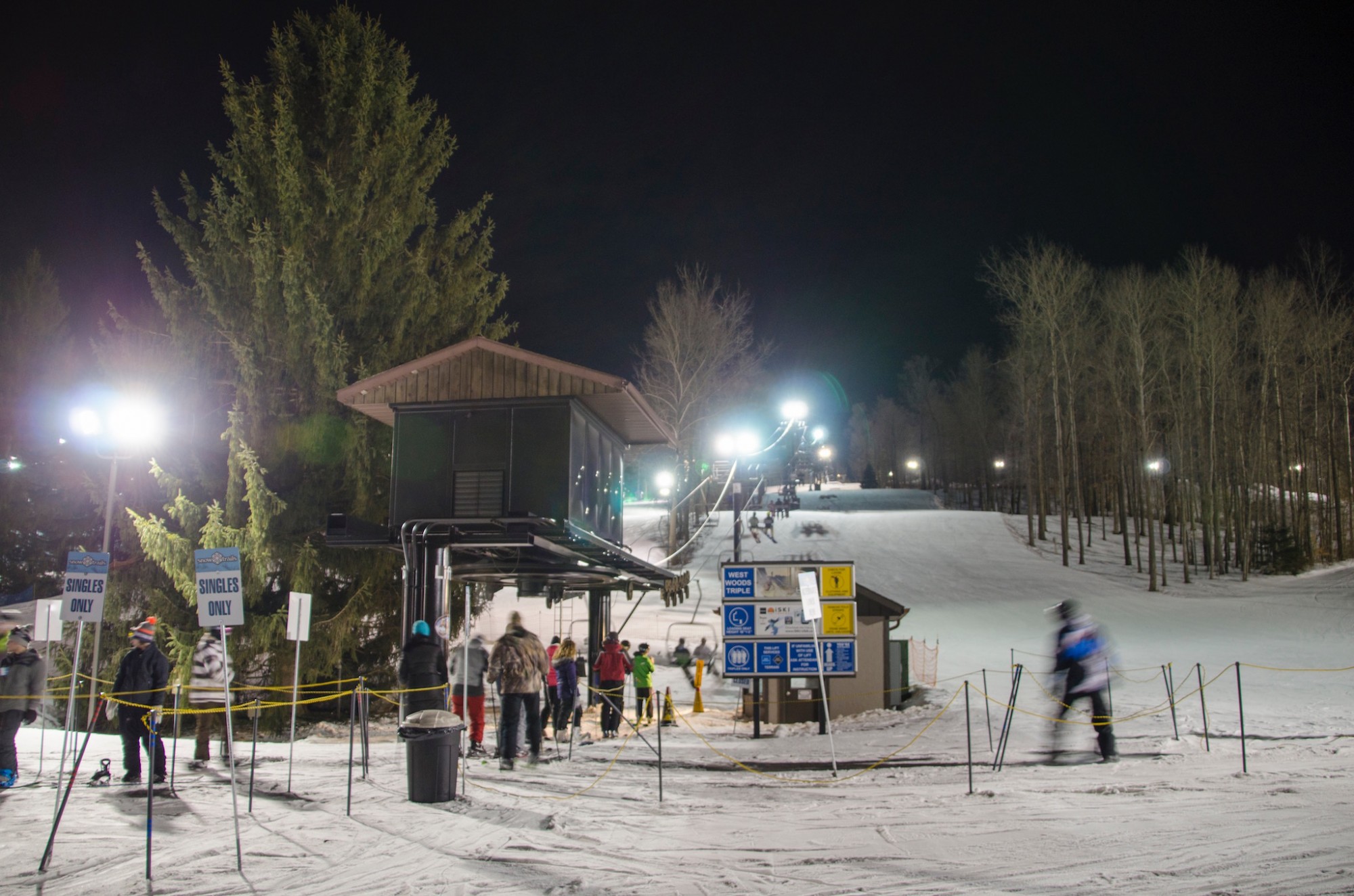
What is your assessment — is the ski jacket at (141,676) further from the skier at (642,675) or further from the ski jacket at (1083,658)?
the ski jacket at (1083,658)

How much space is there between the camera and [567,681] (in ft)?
49.4

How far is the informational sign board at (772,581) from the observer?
1623cm

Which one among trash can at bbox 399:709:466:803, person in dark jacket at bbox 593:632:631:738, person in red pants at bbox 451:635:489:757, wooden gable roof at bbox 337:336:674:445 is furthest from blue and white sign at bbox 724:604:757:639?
trash can at bbox 399:709:466:803

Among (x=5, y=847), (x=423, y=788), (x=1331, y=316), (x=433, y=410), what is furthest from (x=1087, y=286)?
(x=5, y=847)

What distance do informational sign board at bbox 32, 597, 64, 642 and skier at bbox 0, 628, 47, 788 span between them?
4258 millimetres

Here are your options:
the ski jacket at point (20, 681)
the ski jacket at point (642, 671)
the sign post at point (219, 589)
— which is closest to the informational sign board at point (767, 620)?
the ski jacket at point (642, 671)

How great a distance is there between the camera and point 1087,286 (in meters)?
44.9

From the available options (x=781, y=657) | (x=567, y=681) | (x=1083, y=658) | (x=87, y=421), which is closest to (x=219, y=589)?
(x=567, y=681)

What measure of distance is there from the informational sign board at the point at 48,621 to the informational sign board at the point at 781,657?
11909mm

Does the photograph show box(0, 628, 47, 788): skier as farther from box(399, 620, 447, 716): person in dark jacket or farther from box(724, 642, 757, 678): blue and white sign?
box(724, 642, 757, 678): blue and white sign

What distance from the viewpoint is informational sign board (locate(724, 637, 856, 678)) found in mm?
15938

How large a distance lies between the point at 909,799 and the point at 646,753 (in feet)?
17.3

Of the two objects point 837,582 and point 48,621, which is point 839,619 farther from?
point 48,621

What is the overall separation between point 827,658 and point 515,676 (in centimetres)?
714
